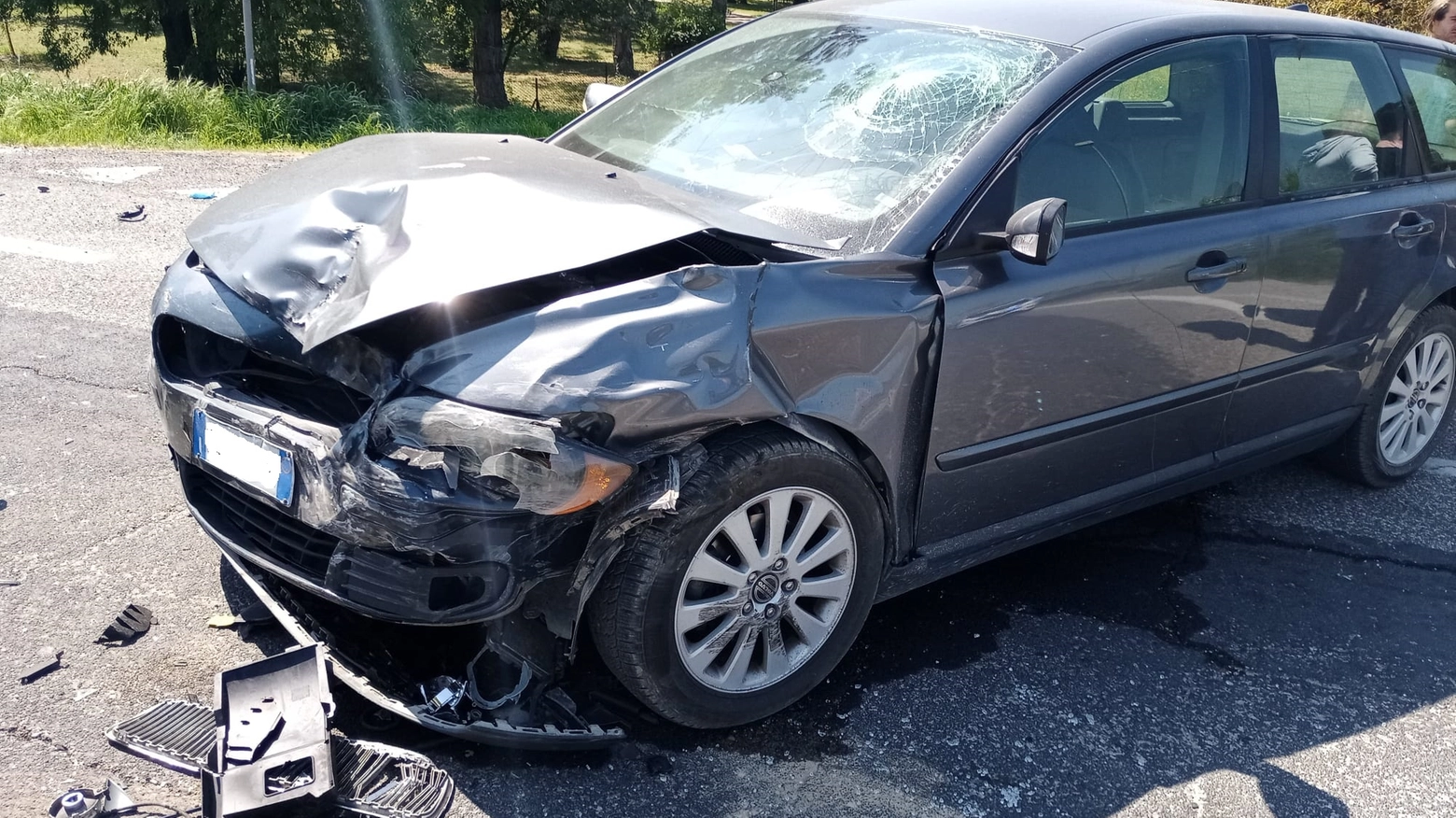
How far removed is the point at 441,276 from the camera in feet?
8.46

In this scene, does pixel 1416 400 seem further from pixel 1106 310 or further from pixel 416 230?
pixel 416 230

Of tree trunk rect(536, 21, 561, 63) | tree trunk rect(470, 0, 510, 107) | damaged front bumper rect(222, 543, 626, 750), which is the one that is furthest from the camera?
tree trunk rect(536, 21, 561, 63)

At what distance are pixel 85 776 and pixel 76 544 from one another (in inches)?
45.0

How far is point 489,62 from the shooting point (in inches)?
869

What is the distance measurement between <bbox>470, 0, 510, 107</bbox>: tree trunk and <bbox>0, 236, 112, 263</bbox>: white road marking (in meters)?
15.9

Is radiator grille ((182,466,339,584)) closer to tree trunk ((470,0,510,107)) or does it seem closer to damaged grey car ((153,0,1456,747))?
damaged grey car ((153,0,1456,747))

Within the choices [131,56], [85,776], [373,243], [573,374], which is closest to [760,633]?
[573,374]

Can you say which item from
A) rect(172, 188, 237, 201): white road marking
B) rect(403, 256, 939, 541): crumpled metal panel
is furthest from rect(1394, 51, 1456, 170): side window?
rect(172, 188, 237, 201): white road marking

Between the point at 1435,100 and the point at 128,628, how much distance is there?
4.76m

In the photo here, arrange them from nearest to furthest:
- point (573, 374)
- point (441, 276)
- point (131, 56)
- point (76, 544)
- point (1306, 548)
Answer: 1. point (573, 374)
2. point (441, 276)
3. point (76, 544)
4. point (1306, 548)
5. point (131, 56)

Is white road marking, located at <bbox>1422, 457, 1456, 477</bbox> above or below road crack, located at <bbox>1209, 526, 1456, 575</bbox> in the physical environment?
below

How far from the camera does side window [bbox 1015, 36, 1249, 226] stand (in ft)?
10.5

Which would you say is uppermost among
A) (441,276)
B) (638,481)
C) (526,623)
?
(441,276)

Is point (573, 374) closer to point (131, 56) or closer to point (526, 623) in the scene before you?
point (526, 623)
